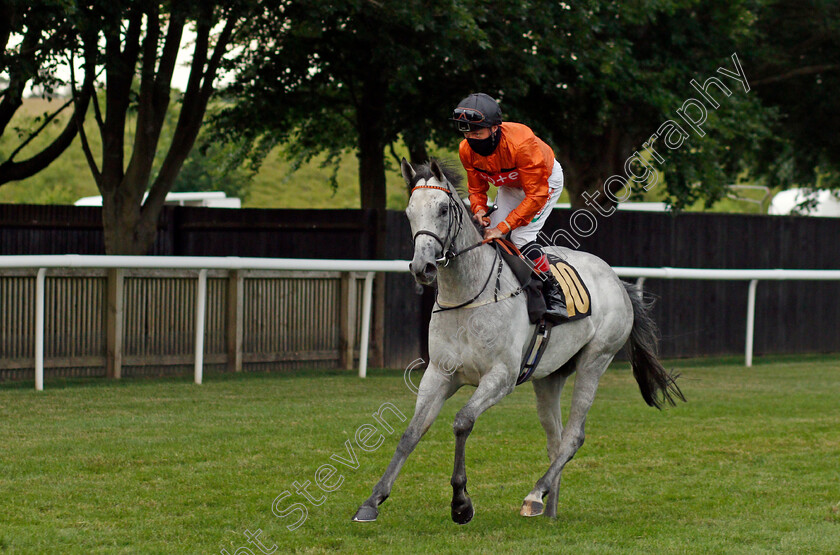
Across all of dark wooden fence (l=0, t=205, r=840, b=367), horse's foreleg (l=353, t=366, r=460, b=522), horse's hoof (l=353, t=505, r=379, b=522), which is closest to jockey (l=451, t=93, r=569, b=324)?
horse's foreleg (l=353, t=366, r=460, b=522)

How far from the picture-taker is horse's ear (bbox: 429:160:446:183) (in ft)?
16.0

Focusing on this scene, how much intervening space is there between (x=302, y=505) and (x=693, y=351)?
385 inches

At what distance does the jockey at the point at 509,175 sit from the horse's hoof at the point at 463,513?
1214 millimetres

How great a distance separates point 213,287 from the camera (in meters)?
10.2

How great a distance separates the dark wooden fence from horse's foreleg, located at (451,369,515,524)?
6.21 metres

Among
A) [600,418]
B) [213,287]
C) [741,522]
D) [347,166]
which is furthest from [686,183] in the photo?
[347,166]

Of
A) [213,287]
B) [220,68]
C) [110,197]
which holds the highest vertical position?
[220,68]

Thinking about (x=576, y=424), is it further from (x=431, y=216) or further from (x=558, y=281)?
(x=431, y=216)

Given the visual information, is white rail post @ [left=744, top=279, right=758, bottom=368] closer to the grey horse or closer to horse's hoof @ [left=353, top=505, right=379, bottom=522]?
the grey horse

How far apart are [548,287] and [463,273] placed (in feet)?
2.40

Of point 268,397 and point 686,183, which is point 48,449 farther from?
point 686,183

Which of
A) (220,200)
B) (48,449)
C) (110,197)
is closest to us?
(48,449)

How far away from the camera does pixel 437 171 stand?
4918 millimetres

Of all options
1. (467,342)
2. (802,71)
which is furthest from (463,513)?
(802,71)
